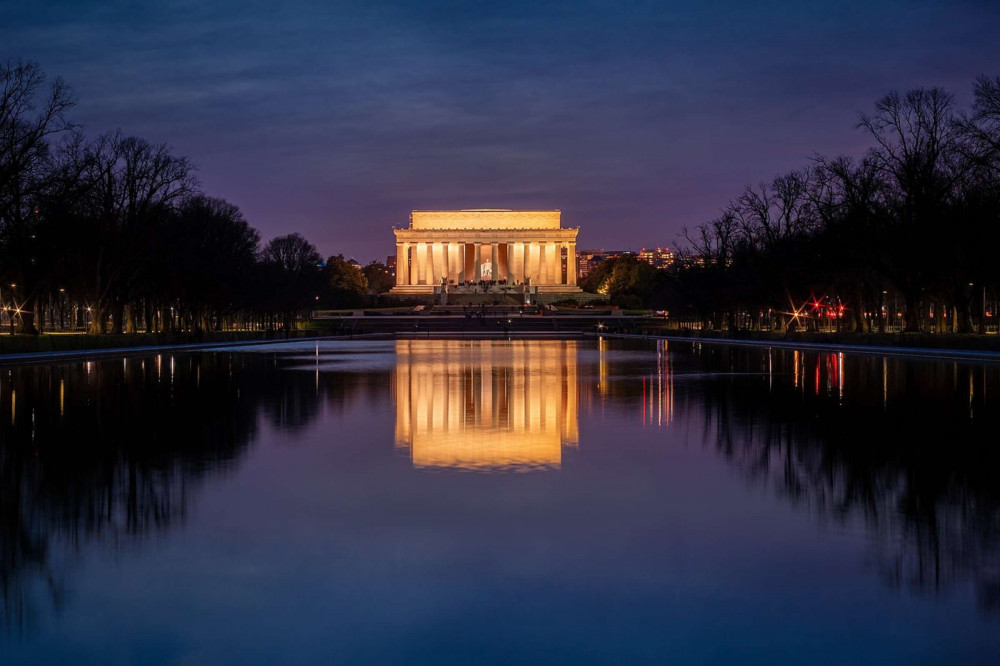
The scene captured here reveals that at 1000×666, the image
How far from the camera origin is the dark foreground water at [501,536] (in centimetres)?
704

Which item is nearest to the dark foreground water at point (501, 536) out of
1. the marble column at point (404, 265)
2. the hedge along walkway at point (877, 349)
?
the hedge along walkway at point (877, 349)

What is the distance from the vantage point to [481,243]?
173 meters

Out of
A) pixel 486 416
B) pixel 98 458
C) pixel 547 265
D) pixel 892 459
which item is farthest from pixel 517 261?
pixel 892 459

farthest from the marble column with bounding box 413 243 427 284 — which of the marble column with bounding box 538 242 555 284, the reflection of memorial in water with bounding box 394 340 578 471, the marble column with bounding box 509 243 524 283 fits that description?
the reflection of memorial in water with bounding box 394 340 578 471

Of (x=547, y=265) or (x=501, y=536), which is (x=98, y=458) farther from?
(x=547, y=265)

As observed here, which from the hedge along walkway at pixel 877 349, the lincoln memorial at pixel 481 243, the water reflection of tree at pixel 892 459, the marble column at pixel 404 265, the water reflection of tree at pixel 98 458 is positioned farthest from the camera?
A: the marble column at pixel 404 265

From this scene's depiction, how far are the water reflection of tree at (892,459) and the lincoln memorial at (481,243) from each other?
141601 mm

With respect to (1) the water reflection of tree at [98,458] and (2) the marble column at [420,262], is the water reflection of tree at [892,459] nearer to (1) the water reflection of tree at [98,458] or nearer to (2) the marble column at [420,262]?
(1) the water reflection of tree at [98,458]

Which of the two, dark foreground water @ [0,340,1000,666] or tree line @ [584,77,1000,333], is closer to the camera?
dark foreground water @ [0,340,1000,666]

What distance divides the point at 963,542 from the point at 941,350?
140ft

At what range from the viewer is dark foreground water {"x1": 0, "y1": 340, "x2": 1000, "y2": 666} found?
23.1 ft

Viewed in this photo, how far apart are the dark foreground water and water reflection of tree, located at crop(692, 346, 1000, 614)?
64 mm

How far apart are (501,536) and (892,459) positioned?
7.16m

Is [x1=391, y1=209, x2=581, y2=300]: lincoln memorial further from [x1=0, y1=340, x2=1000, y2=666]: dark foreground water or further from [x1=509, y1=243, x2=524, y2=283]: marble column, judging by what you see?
[x1=0, y1=340, x2=1000, y2=666]: dark foreground water
